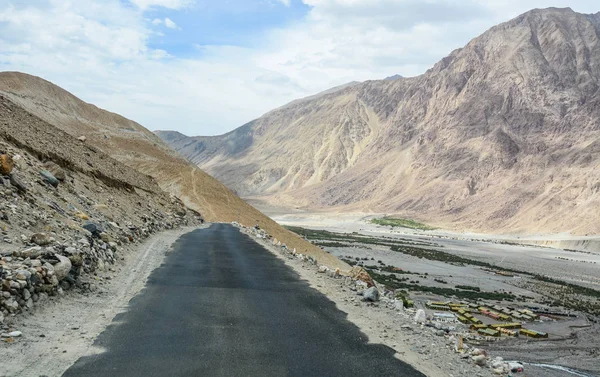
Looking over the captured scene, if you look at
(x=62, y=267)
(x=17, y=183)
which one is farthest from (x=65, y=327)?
(x=17, y=183)

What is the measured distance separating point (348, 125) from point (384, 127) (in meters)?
17.5

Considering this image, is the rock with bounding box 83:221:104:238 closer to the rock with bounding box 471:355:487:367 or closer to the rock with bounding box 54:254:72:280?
the rock with bounding box 54:254:72:280

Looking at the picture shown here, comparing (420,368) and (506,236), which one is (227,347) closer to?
(420,368)

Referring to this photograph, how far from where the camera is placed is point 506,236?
9675 cm

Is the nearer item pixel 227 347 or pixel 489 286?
pixel 227 347

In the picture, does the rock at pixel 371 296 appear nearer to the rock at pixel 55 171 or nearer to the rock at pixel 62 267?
the rock at pixel 62 267

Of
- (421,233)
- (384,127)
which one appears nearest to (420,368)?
(421,233)

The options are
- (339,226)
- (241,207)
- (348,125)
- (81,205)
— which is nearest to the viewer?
(81,205)

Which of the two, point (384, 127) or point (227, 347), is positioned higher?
point (384, 127)

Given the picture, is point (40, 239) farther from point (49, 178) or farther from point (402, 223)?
point (402, 223)

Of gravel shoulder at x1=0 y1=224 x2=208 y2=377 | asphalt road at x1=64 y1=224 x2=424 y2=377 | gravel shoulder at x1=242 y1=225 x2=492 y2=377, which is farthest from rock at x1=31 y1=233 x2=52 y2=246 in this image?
gravel shoulder at x1=242 y1=225 x2=492 y2=377

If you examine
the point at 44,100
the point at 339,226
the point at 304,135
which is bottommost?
the point at 339,226

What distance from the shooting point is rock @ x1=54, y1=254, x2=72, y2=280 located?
33.0ft

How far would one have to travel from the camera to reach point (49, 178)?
18.1 meters
